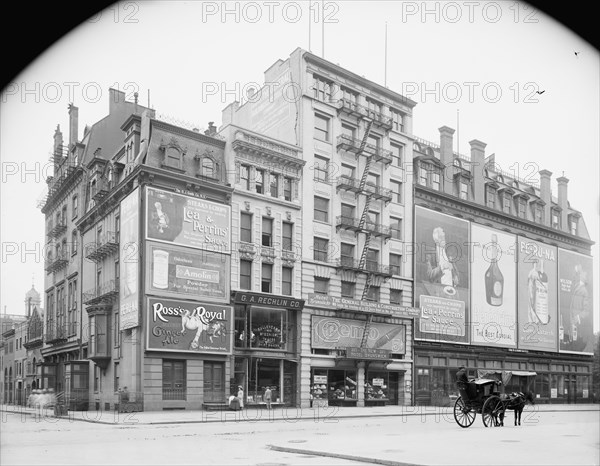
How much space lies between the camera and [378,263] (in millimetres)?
50500

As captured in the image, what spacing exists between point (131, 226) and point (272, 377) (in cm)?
1266

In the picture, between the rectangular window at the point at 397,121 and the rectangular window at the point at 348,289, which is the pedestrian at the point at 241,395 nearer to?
the rectangular window at the point at 348,289

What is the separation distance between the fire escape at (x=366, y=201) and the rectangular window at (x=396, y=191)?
1.24m

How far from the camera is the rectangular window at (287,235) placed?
45.0 meters

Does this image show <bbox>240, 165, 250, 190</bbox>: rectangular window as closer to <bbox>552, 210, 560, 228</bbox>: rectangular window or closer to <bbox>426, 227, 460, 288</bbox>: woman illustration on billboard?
<bbox>426, 227, 460, 288</bbox>: woman illustration on billboard

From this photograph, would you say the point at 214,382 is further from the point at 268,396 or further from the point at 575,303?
the point at 575,303

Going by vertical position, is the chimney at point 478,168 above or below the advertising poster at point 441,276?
above

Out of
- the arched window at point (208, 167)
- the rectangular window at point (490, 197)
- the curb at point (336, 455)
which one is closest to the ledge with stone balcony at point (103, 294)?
the arched window at point (208, 167)

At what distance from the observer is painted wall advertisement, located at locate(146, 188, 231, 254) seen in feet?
126

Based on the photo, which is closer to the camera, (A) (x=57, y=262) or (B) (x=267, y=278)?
Answer: (B) (x=267, y=278)

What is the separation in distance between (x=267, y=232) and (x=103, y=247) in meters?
10.1

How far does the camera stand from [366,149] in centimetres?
5056

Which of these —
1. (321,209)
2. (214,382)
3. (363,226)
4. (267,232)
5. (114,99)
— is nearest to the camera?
(214,382)

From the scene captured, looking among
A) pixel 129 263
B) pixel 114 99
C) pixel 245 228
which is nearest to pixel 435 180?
pixel 245 228
